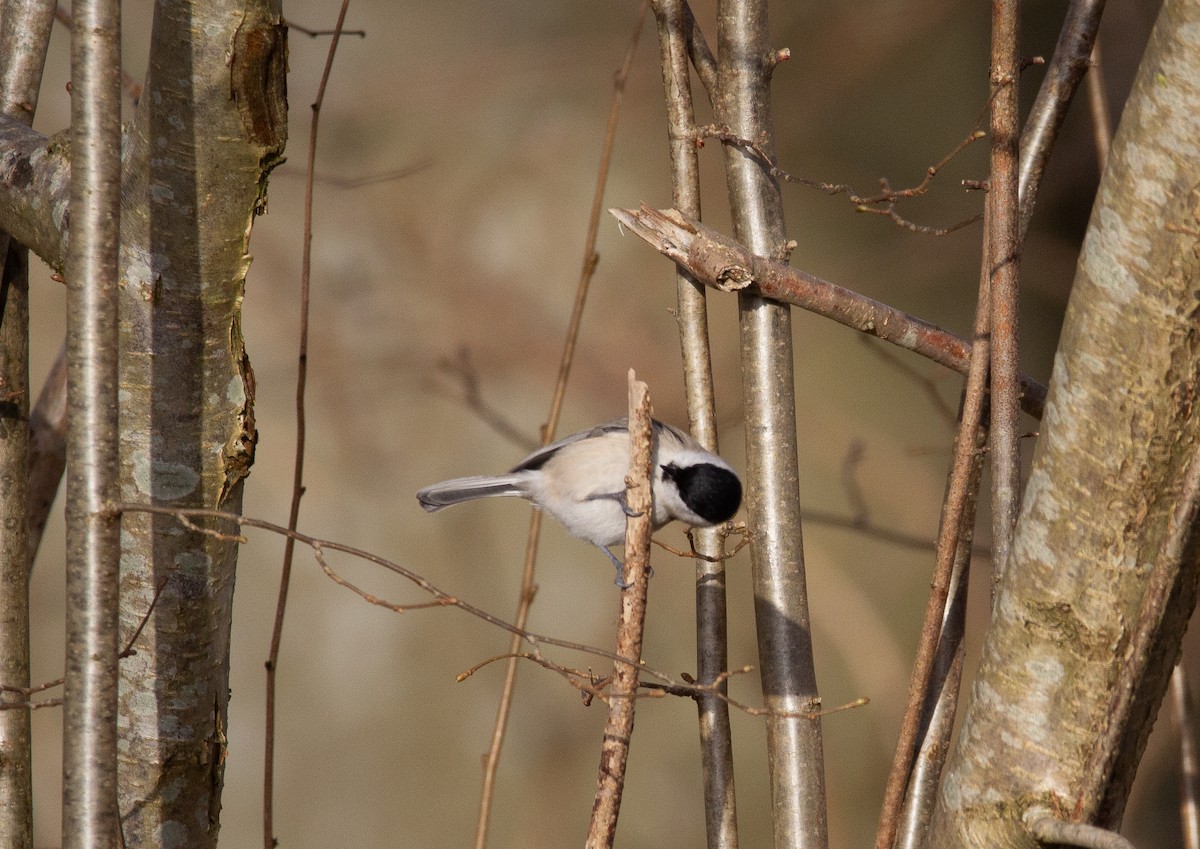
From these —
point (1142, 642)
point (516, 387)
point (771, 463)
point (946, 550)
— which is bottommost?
point (1142, 642)

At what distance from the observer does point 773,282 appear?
52.1 inches

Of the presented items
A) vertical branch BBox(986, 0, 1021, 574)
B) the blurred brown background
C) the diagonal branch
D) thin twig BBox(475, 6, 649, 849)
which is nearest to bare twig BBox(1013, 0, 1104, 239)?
vertical branch BBox(986, 0, 1021, 574)

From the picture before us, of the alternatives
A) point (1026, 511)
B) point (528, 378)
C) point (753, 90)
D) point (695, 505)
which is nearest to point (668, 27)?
point (753, 90)

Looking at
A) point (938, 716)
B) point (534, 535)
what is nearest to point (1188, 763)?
point (938, 716)

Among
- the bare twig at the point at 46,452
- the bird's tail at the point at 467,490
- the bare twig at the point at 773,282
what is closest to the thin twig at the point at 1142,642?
the bare twig at the point at 773,282

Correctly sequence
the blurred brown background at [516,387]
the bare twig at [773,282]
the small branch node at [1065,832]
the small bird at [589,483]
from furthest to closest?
the blurred brown background at [516,387], the small bird at [589,483], the bare twig at [773,282], the small branch node at [1065,832]

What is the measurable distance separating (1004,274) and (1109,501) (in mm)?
480

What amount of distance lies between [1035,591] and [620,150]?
8.81ft

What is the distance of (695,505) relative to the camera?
145cm

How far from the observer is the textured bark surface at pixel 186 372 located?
1064mm

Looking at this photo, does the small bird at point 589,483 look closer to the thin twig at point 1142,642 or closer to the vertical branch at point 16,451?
the vertical branch at point 16,451

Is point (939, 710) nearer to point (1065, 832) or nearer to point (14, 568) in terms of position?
point (1065, 832)

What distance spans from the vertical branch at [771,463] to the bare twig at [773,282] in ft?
0.16

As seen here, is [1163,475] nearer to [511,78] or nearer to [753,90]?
[753,90]
